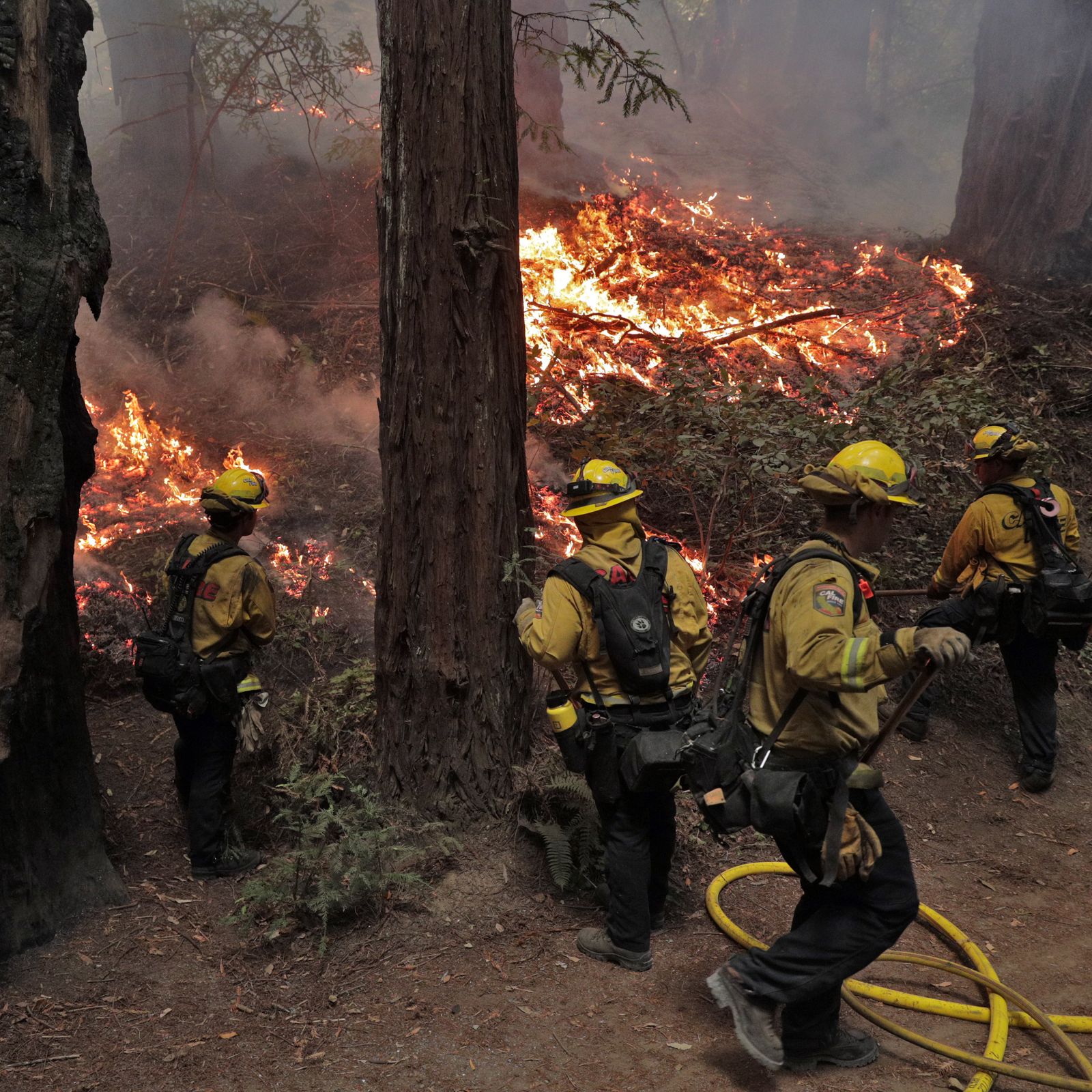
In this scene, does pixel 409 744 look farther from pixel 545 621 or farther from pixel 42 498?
pixel 42 498

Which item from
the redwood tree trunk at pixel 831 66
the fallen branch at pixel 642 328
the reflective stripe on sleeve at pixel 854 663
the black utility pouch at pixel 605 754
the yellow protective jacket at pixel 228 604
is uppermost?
the redwood tree trunk at pixel 831 66

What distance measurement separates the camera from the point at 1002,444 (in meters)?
6.08

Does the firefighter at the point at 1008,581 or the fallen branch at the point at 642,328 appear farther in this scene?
the fallen branch at the point at 642,328

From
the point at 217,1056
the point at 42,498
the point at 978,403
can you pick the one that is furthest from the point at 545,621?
the point at 978,403

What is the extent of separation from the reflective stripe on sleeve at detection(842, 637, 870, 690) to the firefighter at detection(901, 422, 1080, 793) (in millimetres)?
3088

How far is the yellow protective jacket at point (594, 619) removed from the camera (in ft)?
13.8

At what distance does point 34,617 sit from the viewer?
4.44 meters

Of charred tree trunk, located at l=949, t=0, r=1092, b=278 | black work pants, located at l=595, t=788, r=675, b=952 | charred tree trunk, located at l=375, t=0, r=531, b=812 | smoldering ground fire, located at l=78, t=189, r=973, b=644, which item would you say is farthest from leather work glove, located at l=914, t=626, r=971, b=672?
charred tree trunk, located at l=949, t=0, r=1092, b=278

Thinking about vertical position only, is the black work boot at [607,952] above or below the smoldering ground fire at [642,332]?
below

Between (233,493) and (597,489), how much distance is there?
7.68ft

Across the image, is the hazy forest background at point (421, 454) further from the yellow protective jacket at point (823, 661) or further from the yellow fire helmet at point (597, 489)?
the yellow protective jacket at point (823, 661)

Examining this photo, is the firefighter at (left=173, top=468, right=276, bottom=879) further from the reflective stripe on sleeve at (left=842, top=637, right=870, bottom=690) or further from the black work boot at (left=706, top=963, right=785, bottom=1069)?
the reflective stripe on sleeve at (left=842, top=637, right=870, bottom=690)

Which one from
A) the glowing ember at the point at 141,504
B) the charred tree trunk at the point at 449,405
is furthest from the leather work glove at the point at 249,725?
the glowing ember at the point at 141,504

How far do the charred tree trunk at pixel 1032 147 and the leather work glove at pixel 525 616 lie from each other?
415 inches
